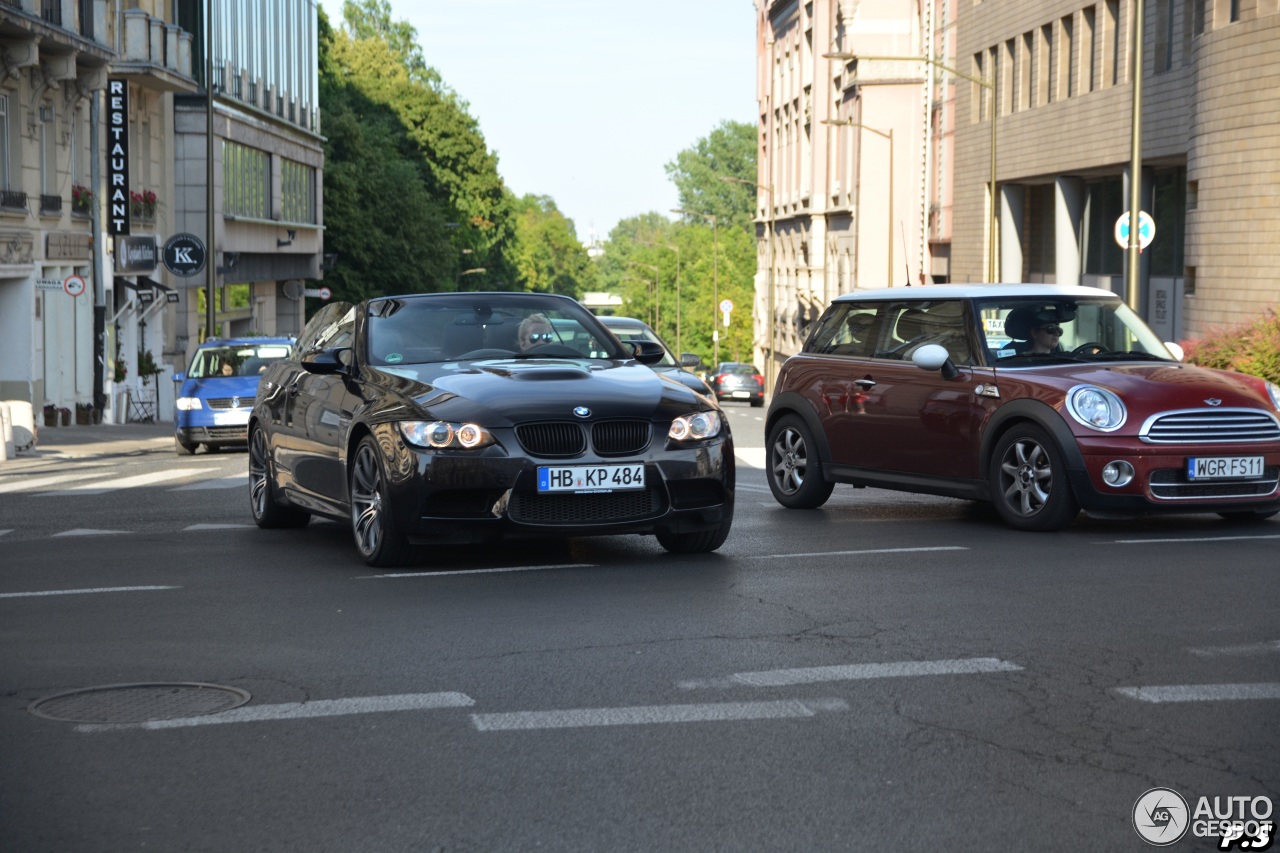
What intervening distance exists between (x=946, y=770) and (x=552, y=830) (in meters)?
1.24

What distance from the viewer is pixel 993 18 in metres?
48.8

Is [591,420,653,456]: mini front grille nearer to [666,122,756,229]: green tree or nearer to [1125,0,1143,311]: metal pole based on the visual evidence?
[1125,0,1143,311]: metal pole

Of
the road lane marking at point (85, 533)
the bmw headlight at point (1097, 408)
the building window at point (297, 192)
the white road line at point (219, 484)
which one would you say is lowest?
the white road line at point (219, 484)

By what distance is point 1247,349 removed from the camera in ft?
69.3

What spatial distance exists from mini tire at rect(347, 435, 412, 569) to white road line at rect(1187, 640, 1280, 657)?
168 inches

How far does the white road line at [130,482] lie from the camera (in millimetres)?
18406

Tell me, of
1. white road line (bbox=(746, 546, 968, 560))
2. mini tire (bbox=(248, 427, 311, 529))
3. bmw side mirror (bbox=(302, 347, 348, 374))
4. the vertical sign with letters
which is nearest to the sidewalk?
the vertical sign with letters

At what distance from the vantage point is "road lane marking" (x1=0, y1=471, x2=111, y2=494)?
63.9 ft

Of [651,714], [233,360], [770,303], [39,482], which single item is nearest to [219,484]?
[39,482]

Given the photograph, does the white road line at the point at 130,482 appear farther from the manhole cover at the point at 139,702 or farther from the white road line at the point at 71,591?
the manhole cover at the point at 139,702

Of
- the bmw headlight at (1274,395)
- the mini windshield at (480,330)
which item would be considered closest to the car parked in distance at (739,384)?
the bmw headlight at (1274,395)

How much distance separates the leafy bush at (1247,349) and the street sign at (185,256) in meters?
24.3

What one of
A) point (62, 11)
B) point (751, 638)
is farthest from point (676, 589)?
point (62, 11)

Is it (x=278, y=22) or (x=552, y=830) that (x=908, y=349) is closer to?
(x=552, y=830)
